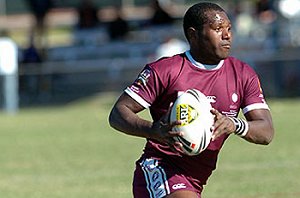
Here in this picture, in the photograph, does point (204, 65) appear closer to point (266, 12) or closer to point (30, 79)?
point (30, 79)

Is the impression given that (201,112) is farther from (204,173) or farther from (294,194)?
(294,194)

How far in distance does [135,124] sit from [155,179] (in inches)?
18.8

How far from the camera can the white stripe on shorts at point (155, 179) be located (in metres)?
6.54

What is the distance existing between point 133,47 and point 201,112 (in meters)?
20.0

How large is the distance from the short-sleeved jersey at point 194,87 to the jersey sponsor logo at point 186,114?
483mm

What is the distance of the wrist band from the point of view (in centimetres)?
623

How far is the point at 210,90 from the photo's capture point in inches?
260

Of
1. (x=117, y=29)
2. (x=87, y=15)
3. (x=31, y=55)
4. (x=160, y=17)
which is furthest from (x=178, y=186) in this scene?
(x=87, y=15)

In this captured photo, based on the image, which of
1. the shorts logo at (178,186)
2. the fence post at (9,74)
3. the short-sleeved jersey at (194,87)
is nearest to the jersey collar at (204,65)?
the short-sleeved jersey at (194,87)

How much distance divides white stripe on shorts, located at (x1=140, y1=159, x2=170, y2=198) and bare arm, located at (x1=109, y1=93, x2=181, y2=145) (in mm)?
373

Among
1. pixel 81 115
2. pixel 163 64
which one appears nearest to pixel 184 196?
pixel 163 64

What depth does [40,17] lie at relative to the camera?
2680 cm

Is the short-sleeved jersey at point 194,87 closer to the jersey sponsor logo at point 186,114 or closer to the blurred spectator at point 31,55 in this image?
the jersey sponsor logo at point 186,114

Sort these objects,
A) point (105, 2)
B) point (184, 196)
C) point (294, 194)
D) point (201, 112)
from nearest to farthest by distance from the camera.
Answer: point (201, 112), point (184, 196), point (294, 194), point (105, 2)
